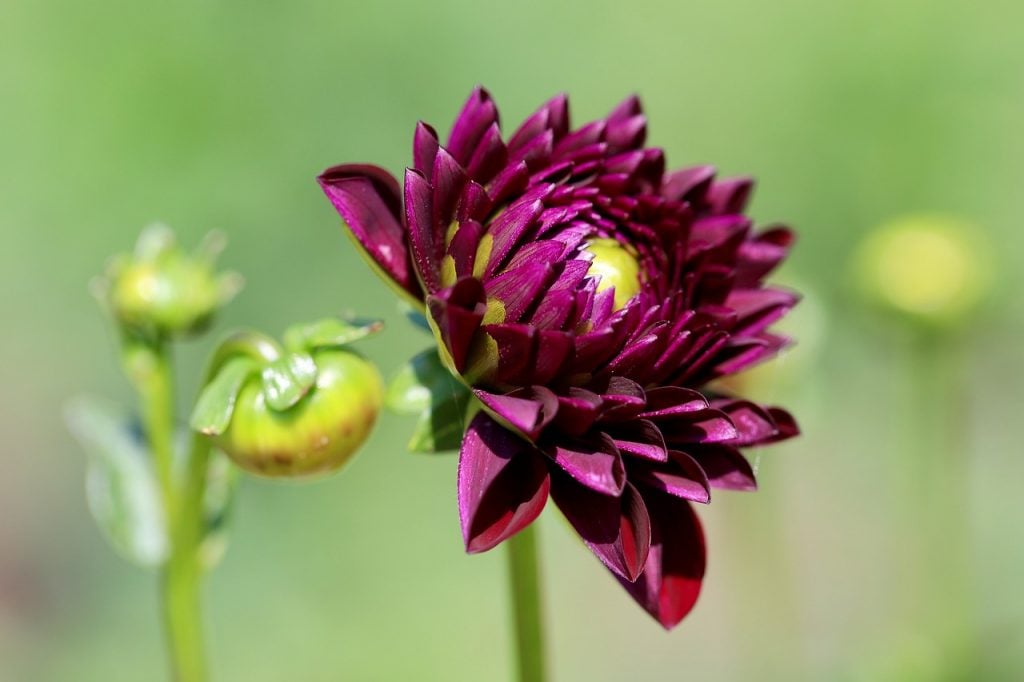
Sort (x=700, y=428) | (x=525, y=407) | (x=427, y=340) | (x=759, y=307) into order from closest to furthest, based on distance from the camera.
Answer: (x=525, y=407) < (x=700, y=428) < (x=759, y=307) < (x=427, y=340)

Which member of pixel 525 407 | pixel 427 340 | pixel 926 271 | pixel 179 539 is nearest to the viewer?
pixel 525 407

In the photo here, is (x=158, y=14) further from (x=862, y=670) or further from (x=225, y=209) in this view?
(x=862, y=670)

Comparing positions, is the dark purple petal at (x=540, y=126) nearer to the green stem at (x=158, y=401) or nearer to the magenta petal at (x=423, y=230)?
the magenta petal at (x=423, y=230)

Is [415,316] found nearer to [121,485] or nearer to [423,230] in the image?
[423,230]

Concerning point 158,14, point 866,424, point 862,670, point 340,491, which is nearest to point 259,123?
point 158,14

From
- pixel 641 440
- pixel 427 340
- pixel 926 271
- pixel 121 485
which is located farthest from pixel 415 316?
pixel 427 340

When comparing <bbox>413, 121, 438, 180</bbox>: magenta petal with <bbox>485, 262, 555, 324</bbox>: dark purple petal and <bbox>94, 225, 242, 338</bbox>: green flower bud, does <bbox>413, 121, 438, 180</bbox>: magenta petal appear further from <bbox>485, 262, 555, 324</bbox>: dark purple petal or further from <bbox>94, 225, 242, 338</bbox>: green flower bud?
<bbox>94, 225, 242, 338</bbox>: green flower bud

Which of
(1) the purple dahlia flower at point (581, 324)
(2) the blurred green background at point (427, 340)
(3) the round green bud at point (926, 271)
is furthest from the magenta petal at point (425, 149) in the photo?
(3) the round green bud at point (926, 271)
